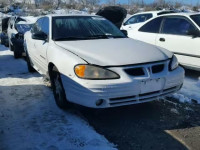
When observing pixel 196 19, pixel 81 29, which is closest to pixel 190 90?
pixel 196 19

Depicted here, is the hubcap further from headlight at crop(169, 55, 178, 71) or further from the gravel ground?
headlight at crop(169, 55, 178, 71)

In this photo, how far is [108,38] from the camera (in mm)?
4836

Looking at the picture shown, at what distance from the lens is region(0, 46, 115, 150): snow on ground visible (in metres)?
3.27

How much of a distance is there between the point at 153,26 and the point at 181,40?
3.60 ft

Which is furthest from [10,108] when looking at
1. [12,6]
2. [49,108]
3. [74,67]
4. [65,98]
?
[12,6]

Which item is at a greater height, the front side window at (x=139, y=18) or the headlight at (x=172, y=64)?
the headlight at (x=172, y=64)

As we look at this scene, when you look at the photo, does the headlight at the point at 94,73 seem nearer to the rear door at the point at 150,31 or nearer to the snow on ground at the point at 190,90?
the snow on ground at the point at 190,90

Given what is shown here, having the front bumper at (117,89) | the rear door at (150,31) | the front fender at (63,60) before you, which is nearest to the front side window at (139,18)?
the rear door at (150,31)

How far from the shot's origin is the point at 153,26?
705cm

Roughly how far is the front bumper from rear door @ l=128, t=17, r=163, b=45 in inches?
123

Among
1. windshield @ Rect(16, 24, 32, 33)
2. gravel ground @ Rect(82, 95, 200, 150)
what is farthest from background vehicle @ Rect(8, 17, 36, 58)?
gravel ground @ Rect(82, 95, 200, 150)

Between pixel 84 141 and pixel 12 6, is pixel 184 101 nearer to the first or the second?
pixel 84 141

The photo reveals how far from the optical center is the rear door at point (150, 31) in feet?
22.6

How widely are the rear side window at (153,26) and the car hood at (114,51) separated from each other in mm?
2492
